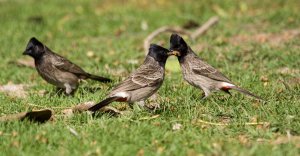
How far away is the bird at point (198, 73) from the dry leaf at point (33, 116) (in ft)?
7.77

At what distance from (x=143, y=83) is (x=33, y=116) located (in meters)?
1.62

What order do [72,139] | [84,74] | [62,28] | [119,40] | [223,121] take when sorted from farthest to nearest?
1. [62,28]
2. [119,40]
3. [84,74]
4. [223,121]
5. [72,139]

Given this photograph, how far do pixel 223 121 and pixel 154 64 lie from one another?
1649mm

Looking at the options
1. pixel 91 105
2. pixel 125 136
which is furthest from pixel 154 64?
pixel 125 136

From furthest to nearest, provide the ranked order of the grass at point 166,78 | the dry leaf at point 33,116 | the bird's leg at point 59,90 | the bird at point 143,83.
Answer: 1. the bird's leg at point 59,90
2. the bird at point 143,83
3. the dry leaf at point 33,116
4. the grass at point 166,78

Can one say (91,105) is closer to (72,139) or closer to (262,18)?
(72,139)

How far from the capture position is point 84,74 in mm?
9586

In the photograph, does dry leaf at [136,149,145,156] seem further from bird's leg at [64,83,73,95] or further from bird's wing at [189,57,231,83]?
bird's leg at [64,83,73,95]

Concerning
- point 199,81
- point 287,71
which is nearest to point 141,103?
point 199,81

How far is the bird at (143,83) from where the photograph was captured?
7.38 meters

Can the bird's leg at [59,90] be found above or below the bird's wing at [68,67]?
below

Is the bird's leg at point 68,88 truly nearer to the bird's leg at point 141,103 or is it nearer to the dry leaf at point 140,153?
the bird's leg at point 141,103

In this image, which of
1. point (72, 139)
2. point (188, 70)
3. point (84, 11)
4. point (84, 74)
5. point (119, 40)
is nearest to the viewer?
point (72, 139)

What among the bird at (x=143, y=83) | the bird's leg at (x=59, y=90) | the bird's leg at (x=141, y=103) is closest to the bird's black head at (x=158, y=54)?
the bird at (x=143, y=83)
